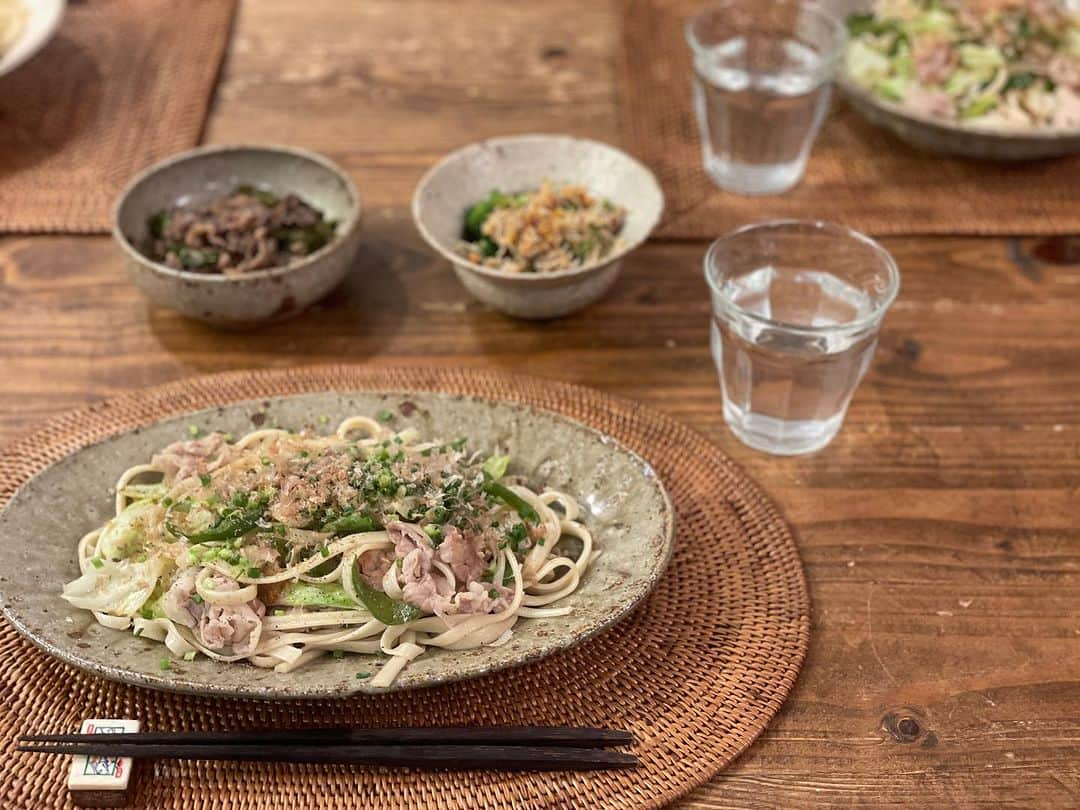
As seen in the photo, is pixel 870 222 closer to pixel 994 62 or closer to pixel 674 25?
pixel 994 62

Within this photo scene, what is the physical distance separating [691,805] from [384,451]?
0.80 meters

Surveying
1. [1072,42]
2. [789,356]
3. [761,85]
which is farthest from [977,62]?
[789,356]

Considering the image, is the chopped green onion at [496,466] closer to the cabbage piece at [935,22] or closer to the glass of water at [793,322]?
the glass of water at [793,322]

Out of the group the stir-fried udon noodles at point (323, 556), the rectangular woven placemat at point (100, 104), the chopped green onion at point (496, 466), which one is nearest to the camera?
the stir-fried udon noodles at point (323, 556)

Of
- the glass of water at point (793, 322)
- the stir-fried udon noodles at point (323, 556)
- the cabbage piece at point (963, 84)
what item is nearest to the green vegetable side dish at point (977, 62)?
the cabbage piece at point (963, 84)

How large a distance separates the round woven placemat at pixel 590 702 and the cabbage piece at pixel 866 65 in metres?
1.53

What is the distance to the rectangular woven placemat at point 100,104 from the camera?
9.64ft

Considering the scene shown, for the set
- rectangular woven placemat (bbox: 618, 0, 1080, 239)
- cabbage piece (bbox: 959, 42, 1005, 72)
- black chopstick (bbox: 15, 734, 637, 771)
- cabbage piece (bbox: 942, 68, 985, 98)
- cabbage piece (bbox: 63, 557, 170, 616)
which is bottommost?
rectangular woven placemat (bbox: 618, 0, 1080, 239)

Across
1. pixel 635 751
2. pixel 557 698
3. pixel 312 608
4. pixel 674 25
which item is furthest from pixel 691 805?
pixel 674 25

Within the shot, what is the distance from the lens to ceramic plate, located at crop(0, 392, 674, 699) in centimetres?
166

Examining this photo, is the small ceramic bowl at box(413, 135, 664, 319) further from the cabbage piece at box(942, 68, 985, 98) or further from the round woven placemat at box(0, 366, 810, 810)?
the cabbage piece at box(942, 68, 985, 98)

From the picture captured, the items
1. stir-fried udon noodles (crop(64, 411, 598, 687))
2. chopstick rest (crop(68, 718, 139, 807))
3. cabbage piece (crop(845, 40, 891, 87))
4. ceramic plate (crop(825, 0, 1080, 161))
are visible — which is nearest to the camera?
chopstick rest (crop(68, 718, 139, 807))

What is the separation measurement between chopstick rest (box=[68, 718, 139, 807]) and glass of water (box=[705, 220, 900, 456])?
1.33 meters

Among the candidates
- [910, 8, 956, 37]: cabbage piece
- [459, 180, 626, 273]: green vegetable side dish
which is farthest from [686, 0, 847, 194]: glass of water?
[459, 180, 626, 273]: green vegetable side dish
